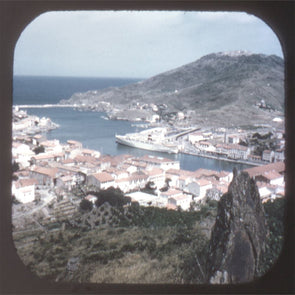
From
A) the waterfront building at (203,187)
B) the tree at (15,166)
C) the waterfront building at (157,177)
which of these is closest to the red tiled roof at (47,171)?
the tree at (15,166)

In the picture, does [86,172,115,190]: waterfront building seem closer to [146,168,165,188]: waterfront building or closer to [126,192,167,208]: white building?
[126,192,167,208]: white building

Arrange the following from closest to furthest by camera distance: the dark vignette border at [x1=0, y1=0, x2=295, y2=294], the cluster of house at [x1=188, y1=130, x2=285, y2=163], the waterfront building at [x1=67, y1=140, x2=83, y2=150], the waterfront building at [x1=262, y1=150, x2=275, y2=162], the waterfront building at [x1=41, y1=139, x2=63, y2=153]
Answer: the dark vignette border at [x1=0, y1=0, x2=295, y2=294] → the waterfront building at [x1=262, y1=150, x2=275, y2=162] → the waterfront building at [x1=67, y1=140, x2=83, y2=150] → the waterfront building at [x1=41, y1=139, x2=63, y2=153] → the cluster of house at [x1=188, y1=130, x2=285, y2=163]

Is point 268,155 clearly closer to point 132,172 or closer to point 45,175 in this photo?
point 132,172

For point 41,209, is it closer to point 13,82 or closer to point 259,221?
point 13,82

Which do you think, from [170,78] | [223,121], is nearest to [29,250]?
[170,78]

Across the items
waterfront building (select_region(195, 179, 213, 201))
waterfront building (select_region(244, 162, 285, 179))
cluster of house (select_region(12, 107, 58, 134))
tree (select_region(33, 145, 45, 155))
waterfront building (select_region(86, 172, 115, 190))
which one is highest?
cluster of house (select_region(12, 107, 58, 134))

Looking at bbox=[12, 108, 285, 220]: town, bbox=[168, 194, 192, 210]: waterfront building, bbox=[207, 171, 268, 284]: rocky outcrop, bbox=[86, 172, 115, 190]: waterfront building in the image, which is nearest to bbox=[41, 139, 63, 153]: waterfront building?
bbox=[12, 108, 285, 220]: town

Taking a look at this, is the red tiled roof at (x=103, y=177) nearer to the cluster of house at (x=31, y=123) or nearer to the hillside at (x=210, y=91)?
the cluster of house at (x=31, y=123)
